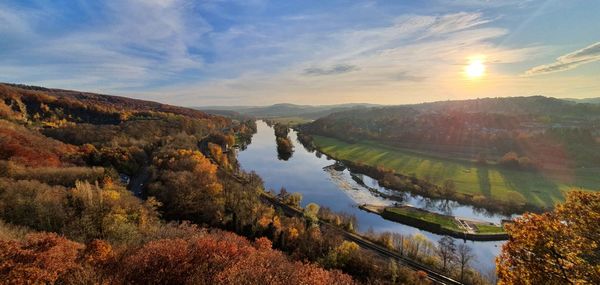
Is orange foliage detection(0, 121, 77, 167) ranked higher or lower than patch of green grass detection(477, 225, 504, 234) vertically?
higher

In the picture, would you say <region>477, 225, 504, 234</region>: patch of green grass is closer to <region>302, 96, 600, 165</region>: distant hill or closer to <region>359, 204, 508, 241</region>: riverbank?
<region>359, 204, 508, 241</region>: riverbank

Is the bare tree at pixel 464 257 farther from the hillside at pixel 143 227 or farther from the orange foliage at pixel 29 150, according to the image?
the orange foliage at pixel 29 150

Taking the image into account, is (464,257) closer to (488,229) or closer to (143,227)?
(488,229)

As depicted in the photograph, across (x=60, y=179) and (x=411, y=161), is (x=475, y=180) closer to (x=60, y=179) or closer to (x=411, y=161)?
(x=411, y=161)

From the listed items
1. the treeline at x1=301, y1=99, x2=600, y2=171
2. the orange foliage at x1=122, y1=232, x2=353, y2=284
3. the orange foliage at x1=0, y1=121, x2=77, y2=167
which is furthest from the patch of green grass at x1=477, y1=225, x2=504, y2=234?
the orange foliage at x1=0, y1=121, x2=77, y2=167

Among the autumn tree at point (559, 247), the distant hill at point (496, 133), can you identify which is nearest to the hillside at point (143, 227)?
the autumn tree at point (559, 247)

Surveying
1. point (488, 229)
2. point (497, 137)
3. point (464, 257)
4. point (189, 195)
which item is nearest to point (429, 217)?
point (488, 229)
